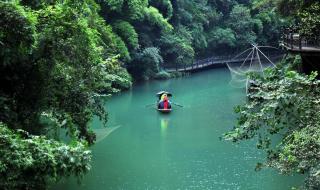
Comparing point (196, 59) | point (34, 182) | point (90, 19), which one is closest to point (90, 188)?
point (34, 182)

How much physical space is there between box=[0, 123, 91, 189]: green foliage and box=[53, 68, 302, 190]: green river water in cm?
534

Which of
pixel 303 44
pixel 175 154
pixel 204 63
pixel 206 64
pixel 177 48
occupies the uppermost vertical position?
pixel 303 44

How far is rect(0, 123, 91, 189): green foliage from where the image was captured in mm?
7449

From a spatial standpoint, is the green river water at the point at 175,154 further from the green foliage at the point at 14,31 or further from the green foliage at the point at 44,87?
the green foliage at the point at 14,31

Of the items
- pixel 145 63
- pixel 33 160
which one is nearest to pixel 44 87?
pixel 33 160

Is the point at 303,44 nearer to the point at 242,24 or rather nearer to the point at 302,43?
the point at 302,43

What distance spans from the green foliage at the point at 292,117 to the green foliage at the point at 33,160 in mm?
2836

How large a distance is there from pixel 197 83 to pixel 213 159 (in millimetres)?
22098

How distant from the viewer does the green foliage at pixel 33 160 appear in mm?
7449

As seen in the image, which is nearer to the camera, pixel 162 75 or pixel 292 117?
pixel 292 117

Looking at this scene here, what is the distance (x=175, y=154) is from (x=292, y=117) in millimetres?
8848

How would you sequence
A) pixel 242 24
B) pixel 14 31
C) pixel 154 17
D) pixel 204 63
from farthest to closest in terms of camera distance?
pixel 242 24
pixel 204 63
pixel 154 17
pixel 14 31

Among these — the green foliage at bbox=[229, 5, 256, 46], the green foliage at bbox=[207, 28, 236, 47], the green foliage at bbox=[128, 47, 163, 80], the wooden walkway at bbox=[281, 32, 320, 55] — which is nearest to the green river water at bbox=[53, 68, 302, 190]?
the wooden walkway at bbox=[281, 32, 320, 55]

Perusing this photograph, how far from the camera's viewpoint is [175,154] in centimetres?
1748
